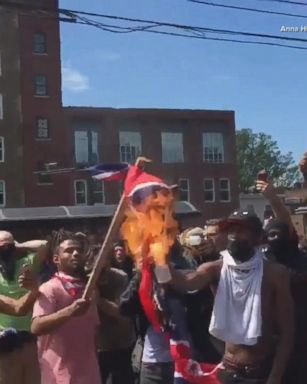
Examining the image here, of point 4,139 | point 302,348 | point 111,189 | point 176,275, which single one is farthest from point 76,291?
point 111,189

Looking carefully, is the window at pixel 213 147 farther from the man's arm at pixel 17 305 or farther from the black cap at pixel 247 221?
the black cap at pixel 247 221

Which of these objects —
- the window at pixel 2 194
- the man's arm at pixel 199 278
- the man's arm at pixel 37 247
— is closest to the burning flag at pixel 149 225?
the man's arm at pixel 199 278

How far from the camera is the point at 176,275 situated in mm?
5301

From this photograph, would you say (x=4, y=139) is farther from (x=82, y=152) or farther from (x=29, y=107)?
(x=82, y=152)

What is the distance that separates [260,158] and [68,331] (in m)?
108

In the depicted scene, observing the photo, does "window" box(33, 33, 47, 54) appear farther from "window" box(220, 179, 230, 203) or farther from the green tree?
the green tree

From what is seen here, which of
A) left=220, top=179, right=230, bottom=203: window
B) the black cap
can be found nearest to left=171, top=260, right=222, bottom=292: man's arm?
the black cap

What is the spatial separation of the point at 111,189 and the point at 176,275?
54128 millimetres

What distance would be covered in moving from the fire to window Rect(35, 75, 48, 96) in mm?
51361

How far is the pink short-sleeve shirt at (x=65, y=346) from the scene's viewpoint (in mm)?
5895

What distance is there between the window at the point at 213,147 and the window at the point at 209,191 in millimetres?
1730

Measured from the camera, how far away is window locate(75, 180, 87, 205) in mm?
58250

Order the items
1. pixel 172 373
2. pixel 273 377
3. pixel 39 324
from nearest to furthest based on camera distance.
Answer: pixel 273 377 < pixel 39 324 < pixel 172 373

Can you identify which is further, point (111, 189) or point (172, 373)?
point (111, 189)
